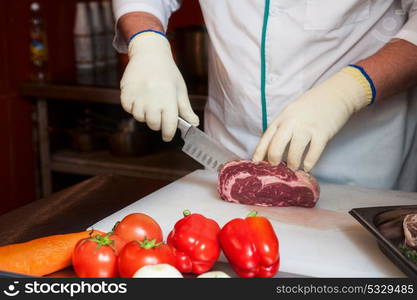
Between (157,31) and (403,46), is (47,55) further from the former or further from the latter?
(403,46)

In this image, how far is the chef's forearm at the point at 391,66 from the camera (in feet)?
5.00

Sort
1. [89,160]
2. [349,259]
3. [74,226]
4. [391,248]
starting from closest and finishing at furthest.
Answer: [391,248], [349,259], [74,226], [89,160]

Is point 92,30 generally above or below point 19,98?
above

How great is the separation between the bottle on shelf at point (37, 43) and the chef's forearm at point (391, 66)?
1919 millimetres

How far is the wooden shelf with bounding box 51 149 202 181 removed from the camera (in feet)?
9.17

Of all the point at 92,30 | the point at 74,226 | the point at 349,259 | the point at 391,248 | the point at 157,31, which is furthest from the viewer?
the point at 92,30

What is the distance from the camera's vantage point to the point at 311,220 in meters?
1.46

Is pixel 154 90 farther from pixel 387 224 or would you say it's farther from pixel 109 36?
pixel 109 36

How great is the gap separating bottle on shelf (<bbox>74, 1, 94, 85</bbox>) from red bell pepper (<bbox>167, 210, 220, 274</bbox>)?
7.00ft

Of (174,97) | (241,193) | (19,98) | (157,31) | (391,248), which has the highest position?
(157,31)

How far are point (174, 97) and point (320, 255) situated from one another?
1.83 feet

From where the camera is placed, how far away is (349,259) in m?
1.26

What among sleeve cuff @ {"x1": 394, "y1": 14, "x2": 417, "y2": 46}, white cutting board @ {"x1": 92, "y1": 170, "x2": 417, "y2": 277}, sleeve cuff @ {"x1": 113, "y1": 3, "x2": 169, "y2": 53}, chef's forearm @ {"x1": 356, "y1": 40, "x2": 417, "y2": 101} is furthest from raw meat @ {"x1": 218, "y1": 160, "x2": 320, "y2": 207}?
sleeve cuff @ {"x1": 113, "y1": 3, "x2": 169, "y2": 53}

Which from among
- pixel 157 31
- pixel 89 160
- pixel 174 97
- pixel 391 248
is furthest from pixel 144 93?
pixel 89 160
